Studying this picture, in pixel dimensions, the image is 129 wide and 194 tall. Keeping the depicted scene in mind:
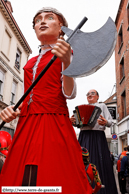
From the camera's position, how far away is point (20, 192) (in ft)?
3.62

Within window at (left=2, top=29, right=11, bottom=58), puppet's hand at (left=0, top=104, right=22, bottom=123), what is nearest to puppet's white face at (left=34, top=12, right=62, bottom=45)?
puppet's hand at (left=0, top=104, right=22, bottom=123)

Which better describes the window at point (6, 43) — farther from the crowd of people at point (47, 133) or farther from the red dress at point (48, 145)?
the red dress at point (48, 145)

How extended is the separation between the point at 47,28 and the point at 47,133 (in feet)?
3.09

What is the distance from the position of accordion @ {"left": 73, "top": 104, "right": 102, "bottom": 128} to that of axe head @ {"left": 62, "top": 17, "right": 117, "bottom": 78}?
214 centimetres

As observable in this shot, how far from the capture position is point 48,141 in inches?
48.6

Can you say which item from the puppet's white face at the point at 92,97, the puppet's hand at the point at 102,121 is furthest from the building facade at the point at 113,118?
the puppet's hand at the point at 102,121

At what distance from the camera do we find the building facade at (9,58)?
470 inches

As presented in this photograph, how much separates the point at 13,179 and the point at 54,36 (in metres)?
1.20

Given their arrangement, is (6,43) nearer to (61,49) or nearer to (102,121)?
(102,121)

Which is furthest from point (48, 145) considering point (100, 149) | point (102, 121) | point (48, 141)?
point (100, 149)

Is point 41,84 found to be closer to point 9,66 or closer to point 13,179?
point 13,179

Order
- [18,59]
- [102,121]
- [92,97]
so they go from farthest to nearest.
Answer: [18,59]
[92,97]
[102,121]

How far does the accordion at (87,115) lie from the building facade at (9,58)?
342 inches

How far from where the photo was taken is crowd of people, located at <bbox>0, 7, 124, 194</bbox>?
116 centimetres
